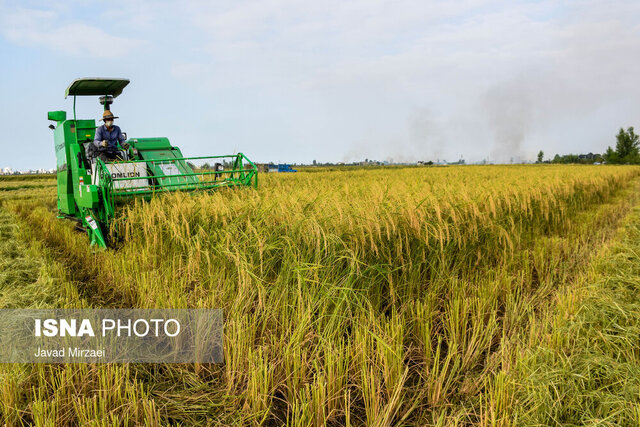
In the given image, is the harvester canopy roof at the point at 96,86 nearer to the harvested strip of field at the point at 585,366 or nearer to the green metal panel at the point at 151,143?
the green metal panel at the point at 151,143

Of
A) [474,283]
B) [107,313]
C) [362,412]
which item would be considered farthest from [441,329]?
[107,313]

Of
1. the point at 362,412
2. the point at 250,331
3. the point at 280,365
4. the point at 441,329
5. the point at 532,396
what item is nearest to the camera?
the point at 532,396

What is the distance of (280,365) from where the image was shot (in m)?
2.54

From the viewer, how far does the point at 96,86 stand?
7.50 meters

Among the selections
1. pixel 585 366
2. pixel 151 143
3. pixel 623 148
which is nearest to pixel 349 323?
pixel 585 366

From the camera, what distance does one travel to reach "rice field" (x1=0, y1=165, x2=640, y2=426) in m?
2.20

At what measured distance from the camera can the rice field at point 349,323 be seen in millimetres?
2197

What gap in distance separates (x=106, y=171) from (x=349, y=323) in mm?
4740

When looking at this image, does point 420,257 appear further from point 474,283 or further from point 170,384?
point 170,384

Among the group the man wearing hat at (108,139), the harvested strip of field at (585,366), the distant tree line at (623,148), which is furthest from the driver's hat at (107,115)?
the distant tree line at (623,148)

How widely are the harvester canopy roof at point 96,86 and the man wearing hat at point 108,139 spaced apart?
0.51 metres

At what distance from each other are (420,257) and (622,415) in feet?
5.74

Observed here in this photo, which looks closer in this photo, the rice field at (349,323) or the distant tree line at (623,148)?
the rice field at (349,323)

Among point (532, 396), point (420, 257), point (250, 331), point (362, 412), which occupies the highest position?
point (420, 257)
